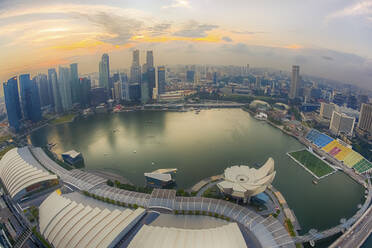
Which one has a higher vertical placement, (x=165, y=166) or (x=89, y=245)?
(x=89, y=245)


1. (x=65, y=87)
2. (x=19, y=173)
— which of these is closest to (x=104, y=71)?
(x=65, y=87)

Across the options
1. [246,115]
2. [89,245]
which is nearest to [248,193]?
[89,245]

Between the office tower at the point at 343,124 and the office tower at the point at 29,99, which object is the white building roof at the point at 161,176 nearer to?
the office tower at the point at 343,124

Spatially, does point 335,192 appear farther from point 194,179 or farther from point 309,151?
point 194,179

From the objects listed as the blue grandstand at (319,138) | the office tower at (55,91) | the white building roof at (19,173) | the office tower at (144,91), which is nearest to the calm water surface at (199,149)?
the blue grandstand at (319,138)

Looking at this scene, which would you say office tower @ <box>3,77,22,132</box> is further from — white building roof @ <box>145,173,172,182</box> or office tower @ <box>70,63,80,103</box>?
white building roof @ <box>145,173,172,182</box>

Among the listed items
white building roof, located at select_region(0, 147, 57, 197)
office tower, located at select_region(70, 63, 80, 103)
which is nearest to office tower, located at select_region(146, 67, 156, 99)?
office tower, located at select_region(70, 63, 80, 103)

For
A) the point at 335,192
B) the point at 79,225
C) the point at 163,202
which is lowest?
the point at 335,192

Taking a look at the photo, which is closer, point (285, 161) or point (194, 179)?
point (194, 179)
